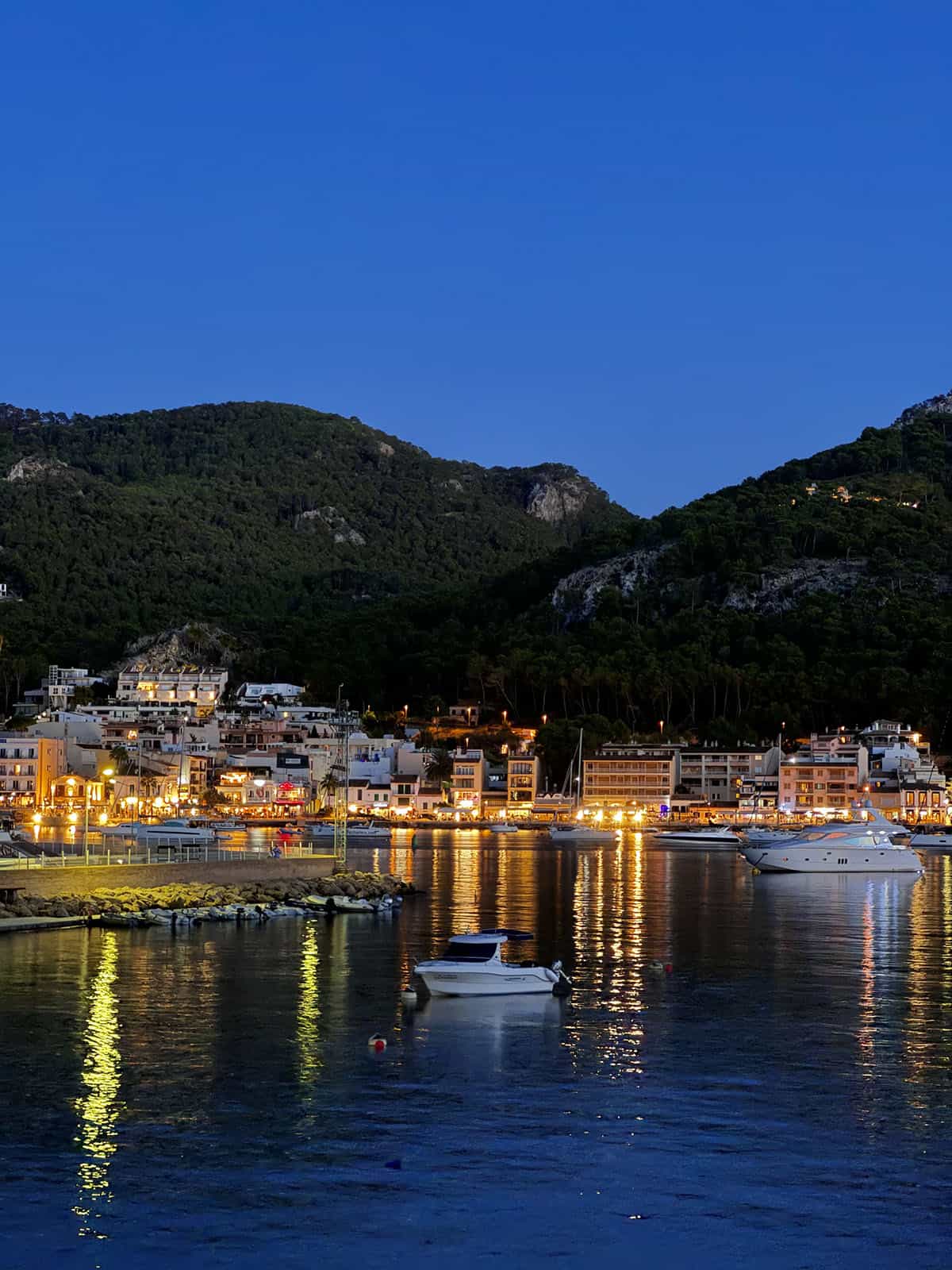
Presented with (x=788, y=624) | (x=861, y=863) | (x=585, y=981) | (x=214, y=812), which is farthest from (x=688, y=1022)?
(x=788, y=624)

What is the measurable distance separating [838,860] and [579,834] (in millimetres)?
33538

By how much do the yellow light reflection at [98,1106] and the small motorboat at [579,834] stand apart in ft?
Result: 259

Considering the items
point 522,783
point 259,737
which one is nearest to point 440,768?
point 522,783

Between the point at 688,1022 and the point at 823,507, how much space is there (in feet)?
564

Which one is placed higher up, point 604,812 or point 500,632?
point 500,632

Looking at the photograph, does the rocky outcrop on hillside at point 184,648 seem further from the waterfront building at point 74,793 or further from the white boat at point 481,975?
the white boat at point 481,975

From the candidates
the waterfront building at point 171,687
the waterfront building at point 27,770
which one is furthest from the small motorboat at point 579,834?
the waterfront building at point 171,687

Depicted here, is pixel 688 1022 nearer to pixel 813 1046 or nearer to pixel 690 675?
pixel 813 1046

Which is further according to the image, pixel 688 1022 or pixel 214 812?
pixel 214 812

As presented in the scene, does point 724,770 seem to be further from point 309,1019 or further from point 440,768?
point 309,1019

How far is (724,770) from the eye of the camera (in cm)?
13588

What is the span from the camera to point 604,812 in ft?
436

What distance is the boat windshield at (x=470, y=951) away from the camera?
105 ft

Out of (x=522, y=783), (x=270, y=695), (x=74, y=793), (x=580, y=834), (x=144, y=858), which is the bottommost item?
(x=580, y=834)
